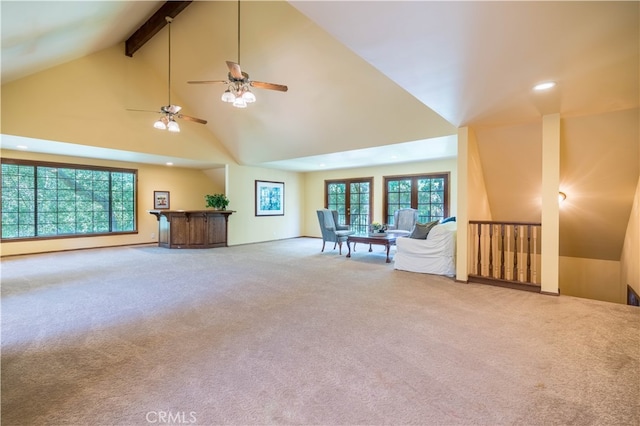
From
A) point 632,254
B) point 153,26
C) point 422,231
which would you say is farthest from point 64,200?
point 632,254

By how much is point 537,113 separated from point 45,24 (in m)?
6.36

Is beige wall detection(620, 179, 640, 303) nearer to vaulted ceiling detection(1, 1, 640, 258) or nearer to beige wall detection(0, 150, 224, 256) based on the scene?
vaulted ceiling detection(1, 1, 640, 258)

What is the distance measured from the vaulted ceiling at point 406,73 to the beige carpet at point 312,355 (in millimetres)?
2073

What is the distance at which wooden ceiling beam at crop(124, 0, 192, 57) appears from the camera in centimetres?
511

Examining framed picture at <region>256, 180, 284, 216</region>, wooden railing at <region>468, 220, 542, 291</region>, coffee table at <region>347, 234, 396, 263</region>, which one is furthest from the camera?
framed picture at <region>256, 180, 284, 216</region>

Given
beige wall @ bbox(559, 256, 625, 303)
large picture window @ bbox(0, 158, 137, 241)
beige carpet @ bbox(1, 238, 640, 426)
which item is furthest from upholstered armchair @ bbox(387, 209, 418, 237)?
large picture window @ bbox(0, 158, 137, 241)

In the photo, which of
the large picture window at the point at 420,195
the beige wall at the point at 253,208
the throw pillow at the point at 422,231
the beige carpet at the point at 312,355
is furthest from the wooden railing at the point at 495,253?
the beige wall at the point at 253,208

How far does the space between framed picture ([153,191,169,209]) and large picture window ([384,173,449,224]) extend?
267 inches

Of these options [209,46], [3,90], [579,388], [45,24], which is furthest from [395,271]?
[3,90]

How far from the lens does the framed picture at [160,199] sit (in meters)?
8.88

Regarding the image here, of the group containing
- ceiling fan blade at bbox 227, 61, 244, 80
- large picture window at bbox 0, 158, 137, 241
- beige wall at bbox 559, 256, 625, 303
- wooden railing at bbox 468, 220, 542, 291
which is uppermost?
ceiling fan blade at bbox 227, 61, 244, 80

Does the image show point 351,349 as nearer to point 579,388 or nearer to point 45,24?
point 579,388

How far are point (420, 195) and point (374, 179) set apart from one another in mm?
1511

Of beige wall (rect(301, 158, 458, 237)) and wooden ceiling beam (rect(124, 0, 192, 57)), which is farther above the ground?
wooden ceiling beam (rect(124, 0, 192, 57))
